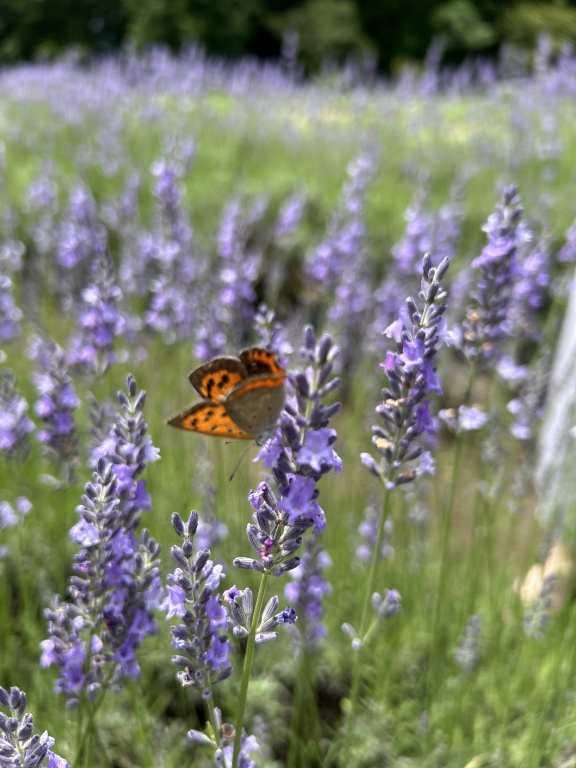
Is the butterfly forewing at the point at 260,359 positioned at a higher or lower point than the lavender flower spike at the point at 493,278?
lower

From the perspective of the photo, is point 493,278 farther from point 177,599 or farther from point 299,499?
point 177,599

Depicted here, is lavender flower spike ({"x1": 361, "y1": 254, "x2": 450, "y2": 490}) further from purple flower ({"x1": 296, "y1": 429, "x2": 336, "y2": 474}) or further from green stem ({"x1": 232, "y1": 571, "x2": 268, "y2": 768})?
green stem ({"x1": 232, "y1": 571, "x2": 268, "y2": 768})

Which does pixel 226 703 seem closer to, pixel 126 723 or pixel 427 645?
pixel 126 723

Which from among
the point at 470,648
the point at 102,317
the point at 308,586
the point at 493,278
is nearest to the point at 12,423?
the point at 102,317

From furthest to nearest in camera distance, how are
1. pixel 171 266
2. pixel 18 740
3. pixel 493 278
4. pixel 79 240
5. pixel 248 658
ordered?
pixel 79 240
pixel 171 266
pixel 493 278
pixel 248 658
pixel 18 740

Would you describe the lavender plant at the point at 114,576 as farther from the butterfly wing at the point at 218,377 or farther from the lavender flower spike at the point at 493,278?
the lavender flower spike at the point at 493,278

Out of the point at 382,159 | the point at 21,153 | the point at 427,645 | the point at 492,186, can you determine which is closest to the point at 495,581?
the point at 427,645

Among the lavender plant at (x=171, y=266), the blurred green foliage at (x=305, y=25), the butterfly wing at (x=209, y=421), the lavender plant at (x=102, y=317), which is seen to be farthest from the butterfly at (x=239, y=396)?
the blurred green foliage at (x=305, y=25)
